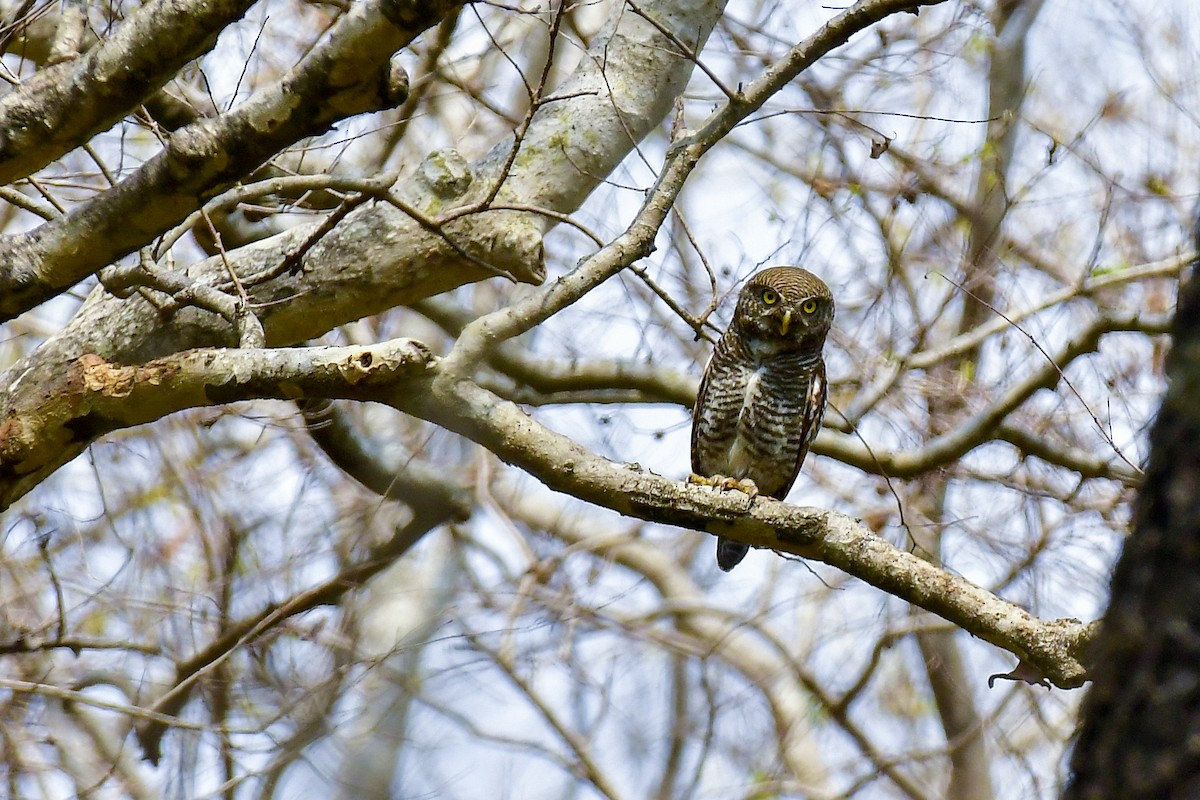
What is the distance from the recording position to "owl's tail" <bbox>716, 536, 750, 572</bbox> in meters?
6.85

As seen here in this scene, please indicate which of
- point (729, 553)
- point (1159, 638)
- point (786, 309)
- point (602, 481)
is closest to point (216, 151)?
point (602, 481)

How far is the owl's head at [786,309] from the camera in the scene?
6.29 m

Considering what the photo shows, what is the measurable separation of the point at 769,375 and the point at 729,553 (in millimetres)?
1123

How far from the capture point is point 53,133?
130 inches

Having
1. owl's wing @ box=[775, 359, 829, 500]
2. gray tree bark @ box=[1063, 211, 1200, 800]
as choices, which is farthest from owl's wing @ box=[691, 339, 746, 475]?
gray tree bark @ box=[1063, 211, 1200, 800]

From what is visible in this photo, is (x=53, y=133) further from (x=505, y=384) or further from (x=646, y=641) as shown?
(x=646, y=641)

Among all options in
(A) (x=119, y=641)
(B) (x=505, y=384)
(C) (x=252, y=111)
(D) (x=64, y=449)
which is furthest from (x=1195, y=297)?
(B) (x=505, y=384)

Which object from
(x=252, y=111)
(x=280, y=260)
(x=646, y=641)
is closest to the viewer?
(x=252, y=111)

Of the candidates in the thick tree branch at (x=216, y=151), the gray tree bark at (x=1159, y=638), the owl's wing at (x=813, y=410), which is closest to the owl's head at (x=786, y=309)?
the owl's wing at (x=813, y=410)

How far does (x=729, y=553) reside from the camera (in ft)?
22.7

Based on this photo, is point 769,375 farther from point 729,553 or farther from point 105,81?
point 105,81

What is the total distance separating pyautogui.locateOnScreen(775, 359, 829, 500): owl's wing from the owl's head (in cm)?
18

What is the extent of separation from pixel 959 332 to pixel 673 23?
162 inches

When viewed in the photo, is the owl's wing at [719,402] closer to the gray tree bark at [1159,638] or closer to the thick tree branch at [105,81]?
the thick tree branch at [105,81]
